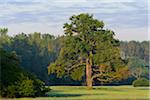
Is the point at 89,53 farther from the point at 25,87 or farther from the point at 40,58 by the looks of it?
Result: the point at 25,87

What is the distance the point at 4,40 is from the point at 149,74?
32.6 metres

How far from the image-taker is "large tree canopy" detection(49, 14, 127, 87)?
65.9m

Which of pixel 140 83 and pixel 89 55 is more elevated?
pixel 89 55

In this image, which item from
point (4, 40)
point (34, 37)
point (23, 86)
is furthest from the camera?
point (34, 37)

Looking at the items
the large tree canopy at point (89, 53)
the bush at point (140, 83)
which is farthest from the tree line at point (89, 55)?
the bush at point (140, 83)

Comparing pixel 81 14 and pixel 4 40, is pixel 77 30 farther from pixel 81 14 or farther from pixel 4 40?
pixel 4 40

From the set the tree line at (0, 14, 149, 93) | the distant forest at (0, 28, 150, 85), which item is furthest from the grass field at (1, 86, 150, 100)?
the distant forest at (0, 28, 150, 85)

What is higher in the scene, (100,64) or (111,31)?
(111,31)

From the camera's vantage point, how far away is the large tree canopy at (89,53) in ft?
216

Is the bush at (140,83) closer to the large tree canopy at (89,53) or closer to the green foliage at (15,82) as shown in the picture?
the large tree canopy at (89,53)

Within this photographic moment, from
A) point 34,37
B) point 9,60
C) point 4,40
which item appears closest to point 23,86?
point 9,60

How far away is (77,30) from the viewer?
68750mm

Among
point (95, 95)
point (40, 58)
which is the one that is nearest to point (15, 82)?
point (95, 95)

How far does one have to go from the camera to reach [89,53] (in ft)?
222
